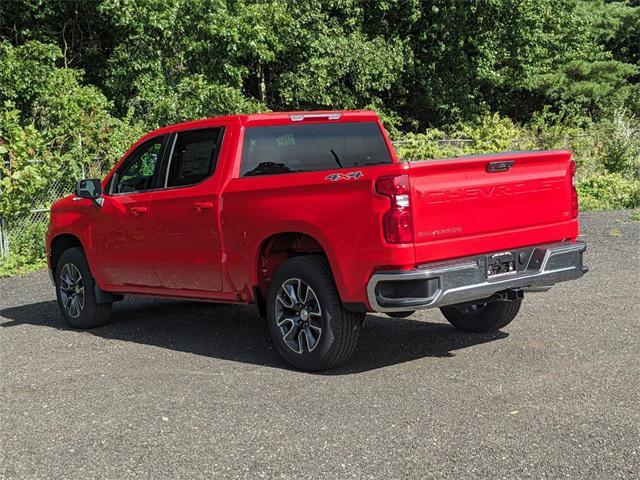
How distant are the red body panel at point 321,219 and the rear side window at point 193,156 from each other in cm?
9

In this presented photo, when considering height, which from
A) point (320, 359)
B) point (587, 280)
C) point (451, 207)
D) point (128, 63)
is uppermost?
point (128, 63)

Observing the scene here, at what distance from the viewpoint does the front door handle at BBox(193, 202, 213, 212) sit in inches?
295

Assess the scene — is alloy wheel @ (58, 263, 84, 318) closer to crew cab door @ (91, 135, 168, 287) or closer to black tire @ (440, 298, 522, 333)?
crew cab door @ (91, 135, 168, 287)

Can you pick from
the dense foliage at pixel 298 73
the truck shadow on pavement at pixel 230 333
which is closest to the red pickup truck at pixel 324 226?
the truck shadow on pavement at pixel 230 333

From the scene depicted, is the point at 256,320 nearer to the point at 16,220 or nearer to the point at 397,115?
the point at 16,220

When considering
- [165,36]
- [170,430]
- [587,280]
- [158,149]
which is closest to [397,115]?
[165,36]

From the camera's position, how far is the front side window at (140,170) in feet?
27.6

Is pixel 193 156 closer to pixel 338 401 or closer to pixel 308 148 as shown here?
pixel 308 148

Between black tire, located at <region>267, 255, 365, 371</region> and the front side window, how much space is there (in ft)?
6.80

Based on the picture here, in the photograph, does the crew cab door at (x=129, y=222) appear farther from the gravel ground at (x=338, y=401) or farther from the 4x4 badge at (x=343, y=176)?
the 4x4 badge at (x=343, y=176)

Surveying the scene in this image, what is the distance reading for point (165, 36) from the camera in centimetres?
2142

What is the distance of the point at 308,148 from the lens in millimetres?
7707

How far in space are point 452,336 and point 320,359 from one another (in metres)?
1.71

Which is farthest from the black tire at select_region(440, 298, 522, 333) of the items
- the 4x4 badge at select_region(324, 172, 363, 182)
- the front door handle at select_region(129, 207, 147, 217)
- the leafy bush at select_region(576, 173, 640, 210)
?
the leafy bush at select_region(576, 173, 640, 210)
